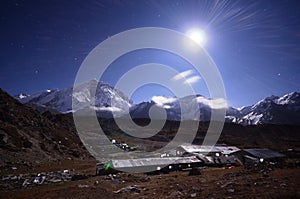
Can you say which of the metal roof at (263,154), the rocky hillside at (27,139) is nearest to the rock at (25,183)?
the rocky hillside at (27,139)

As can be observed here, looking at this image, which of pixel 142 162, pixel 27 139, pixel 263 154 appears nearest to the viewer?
pixel 142 162

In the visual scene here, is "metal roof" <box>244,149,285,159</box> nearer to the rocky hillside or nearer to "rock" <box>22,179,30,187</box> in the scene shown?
the rocky hillside

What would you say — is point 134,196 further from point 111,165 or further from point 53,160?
point 53,160

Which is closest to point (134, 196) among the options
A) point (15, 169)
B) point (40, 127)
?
point (15, 169)

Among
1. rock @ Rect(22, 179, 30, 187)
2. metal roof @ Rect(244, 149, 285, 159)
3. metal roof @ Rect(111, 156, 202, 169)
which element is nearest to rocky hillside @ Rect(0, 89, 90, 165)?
rock @ Rect(22, 179, 30, 187)

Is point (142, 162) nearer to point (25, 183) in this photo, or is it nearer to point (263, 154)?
point (25, 183)

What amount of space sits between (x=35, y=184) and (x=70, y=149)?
38350mm

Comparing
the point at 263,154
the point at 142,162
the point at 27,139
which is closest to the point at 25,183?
the point at 142,162

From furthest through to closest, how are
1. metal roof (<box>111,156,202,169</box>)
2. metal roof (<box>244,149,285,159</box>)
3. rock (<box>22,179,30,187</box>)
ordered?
metal roof (<box>244,149,285,159</box>)
metal roof (<box>111,156,202,169</box>)
rock (<box>22,179,30,187</box>)

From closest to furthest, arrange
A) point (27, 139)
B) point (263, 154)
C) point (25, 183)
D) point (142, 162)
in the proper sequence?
point (25, 183) < point (142, 162) < point (263, 154) < point (27, 139)

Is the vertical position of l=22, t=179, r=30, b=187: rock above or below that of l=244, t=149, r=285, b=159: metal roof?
below

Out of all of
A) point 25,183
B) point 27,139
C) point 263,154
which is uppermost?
point 27,139

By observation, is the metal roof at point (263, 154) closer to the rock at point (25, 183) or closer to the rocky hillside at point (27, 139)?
the rocky hillside at point (27, 139)

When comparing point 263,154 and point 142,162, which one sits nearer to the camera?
point 142,162
